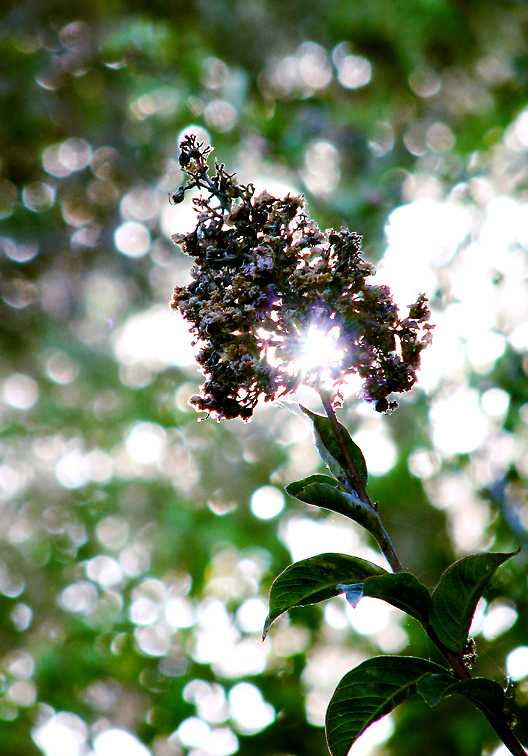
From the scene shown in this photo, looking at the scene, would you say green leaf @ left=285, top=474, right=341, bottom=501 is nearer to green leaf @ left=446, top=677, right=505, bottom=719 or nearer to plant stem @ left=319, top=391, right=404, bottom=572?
plant stem @ left=319, top=391, right=404, bottom=572

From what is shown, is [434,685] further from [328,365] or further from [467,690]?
[328,365]

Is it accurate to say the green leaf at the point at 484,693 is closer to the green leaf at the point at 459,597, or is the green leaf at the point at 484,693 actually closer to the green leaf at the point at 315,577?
the green leaf at the point at 459,597

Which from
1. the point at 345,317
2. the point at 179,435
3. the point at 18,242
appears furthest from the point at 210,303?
the point at 18,242

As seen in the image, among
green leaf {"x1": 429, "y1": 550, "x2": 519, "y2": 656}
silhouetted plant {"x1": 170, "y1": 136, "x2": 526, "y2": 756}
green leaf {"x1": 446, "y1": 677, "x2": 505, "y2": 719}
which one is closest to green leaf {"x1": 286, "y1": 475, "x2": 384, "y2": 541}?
silhouetted plant {"x1": 170, "y1": 136, "x2": 526, "y2": 756}

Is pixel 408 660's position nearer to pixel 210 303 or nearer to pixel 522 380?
pixel 210 303

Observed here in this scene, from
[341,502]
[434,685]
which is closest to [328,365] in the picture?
[341,502]

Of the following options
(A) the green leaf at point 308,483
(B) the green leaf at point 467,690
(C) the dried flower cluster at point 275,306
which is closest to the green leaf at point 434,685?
(B) the green leaf at point 467,690
